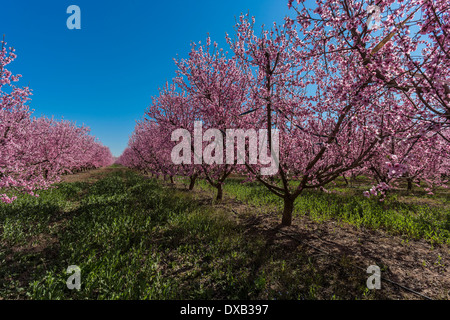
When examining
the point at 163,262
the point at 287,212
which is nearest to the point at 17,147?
the point at 163,262

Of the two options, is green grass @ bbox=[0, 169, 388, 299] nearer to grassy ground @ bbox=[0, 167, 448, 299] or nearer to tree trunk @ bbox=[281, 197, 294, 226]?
grassy ground @ bbox=[0, 167, 448, 299]

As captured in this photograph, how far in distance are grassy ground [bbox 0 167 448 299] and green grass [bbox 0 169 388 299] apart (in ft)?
0.06

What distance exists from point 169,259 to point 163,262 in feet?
0.52

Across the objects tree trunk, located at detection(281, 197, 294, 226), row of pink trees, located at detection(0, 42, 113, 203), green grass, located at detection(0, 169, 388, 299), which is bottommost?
green grass, located at detection(0, 169, 388, 299)

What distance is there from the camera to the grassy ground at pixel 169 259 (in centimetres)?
349

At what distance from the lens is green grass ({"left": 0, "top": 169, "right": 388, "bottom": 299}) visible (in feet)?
11.5

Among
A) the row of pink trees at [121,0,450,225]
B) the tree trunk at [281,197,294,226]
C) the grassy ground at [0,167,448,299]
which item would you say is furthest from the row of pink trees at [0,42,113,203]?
the tree trunk at [281,197,294,226]

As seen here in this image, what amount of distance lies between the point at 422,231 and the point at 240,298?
6.57 metres

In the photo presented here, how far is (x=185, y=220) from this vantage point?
660 centimetres

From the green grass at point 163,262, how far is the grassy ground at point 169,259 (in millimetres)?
19

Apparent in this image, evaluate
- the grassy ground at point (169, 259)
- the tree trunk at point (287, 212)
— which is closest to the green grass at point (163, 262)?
the grassy ground at point (169, 259)

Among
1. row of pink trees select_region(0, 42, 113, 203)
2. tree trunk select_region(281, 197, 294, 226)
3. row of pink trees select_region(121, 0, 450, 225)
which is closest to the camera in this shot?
row of pink trees select_region(121, 0, 450, 225)

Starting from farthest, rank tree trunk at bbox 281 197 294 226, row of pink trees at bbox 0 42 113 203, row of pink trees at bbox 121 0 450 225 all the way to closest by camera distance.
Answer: tree trunk at bbox 281 197 294 226
row of pink trees at bbox 0 42 113 203
row of pink trees at bbox 121 0 450 225
